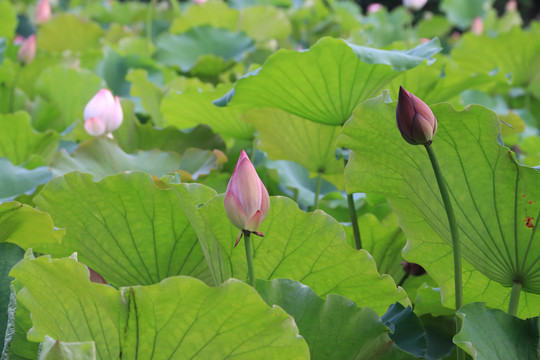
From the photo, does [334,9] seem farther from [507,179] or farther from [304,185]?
[507,179]

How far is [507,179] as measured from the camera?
719 mm

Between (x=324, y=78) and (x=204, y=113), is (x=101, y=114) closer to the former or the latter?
(x=204, y=113)

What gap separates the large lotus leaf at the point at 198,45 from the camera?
2.10 meters

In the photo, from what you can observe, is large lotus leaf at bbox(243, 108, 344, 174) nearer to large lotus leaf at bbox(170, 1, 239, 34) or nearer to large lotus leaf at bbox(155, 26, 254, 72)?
large lotus leaf at bbox(155, 26, 254, 72)

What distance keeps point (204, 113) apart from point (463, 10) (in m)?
2.92

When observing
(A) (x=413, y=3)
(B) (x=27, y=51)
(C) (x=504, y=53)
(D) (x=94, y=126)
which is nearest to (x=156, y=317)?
(D) (x=94, y=126)

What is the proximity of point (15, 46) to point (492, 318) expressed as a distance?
5.69ft

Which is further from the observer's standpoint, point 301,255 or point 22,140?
point 22,140


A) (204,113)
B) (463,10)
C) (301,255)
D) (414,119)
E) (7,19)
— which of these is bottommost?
(463,10)

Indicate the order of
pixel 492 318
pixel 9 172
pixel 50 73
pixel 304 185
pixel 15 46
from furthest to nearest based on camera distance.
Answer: pixel 15 46, pixel 50 73, pixel 304 185, pixel 9 172, pixel 492 318

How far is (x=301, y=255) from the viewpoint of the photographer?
730 millimetres

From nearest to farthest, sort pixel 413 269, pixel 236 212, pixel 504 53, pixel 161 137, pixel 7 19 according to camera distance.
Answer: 1. pixel 236 212
2. pixel 413 269
3. pixel 161 137
4. pixel 7 19
5. pixel 504 53

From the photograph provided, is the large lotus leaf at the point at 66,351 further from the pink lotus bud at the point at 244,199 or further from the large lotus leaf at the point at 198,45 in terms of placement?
the large lotus leaf at the point at 198,45

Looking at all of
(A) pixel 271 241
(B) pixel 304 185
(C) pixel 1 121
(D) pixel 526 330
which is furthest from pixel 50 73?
(D) pixel 526 330
